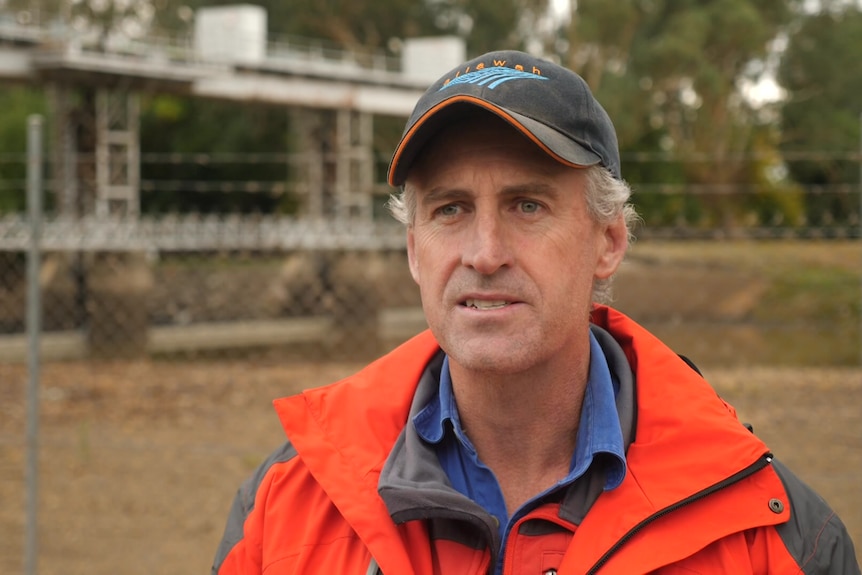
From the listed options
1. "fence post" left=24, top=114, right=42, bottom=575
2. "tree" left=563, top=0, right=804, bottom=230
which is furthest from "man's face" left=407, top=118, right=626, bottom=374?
"tree" left=563, top=0, right=804, bottom=230

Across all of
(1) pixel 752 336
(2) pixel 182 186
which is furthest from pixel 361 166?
(2) pixel 182 186

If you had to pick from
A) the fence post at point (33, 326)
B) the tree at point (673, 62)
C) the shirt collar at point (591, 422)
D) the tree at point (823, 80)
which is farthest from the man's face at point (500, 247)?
the tree at point (823, 80)

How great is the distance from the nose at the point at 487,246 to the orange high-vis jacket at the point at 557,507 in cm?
38

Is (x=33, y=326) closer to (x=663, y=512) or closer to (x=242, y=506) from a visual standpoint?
(x=242, y=506)

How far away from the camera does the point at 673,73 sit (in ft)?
122

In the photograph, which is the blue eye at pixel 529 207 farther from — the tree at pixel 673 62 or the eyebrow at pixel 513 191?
the tree at pixel 673 62

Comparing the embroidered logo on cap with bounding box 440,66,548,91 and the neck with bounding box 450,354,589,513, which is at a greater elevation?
the embroidered logo on cap with bounding box 440,66,548,91

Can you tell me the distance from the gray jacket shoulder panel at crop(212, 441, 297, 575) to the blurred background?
5.23ft

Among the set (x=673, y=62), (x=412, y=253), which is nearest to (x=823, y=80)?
(x=673, y=62)

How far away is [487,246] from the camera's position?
2.14m

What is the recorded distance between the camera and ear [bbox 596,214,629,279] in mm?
2357

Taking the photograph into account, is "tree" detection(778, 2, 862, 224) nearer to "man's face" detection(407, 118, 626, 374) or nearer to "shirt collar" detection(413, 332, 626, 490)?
"shirt collar" detection(413, 332, 626, 490)

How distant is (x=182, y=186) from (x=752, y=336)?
758 cm

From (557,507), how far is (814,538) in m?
0.49
